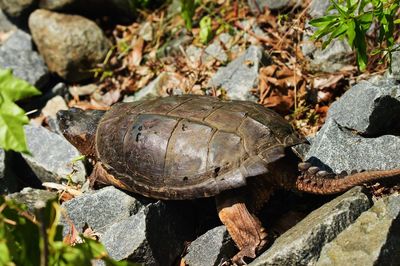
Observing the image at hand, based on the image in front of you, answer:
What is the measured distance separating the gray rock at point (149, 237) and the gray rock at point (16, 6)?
12.6ft

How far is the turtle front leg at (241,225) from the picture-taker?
3.62 meters

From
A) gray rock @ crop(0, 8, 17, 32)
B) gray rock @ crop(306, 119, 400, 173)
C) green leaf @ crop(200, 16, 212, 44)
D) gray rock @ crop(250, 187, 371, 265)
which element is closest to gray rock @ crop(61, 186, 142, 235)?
gray rock @ crop(250, 187, 371, 265)

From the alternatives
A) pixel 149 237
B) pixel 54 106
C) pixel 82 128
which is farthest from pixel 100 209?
pixel 54 106

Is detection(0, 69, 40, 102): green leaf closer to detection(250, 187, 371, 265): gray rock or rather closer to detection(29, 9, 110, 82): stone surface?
detection(250, 187, 371, 265): gray rock

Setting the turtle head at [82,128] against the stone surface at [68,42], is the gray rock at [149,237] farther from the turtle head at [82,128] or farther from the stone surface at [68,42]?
the stone surface at [68,42]

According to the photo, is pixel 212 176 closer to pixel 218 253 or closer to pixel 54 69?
pixel 218 253

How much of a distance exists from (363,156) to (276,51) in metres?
1.93

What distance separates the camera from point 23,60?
6617 mm

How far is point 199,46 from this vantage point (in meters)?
6.25

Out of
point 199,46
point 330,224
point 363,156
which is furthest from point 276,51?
point 330,224

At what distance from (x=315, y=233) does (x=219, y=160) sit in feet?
2.60

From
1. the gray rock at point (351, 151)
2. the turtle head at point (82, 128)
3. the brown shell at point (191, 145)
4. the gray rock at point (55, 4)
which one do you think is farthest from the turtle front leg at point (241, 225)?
the gray rock at point (55, 4)

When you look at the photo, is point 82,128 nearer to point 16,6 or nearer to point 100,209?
point 100,209

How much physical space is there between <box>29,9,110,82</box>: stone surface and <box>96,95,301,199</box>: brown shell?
2.32m
